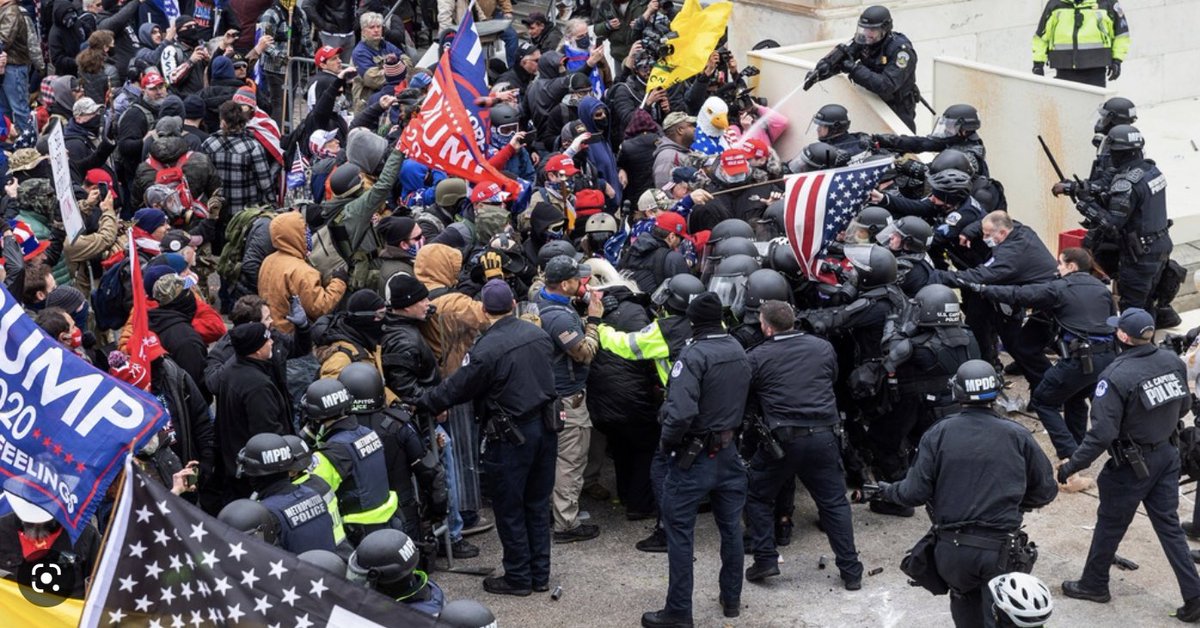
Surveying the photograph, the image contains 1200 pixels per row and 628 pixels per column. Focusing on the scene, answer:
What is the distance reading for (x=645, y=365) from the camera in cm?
1063

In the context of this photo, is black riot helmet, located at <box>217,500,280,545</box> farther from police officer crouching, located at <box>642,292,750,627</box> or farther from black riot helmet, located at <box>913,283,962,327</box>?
black riot helmet, located at <box>913,283,962,327</box>

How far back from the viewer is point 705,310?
947 cm

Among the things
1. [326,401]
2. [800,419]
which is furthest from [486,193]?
[326,401]

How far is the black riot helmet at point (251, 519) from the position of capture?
762cm

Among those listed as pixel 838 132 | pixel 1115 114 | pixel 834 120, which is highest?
pixel 1115 114

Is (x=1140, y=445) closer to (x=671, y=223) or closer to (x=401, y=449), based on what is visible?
(x=671, y=223)

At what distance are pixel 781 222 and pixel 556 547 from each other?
3.09 metres

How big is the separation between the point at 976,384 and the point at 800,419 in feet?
4.29

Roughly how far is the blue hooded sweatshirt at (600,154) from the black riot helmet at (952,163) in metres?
2.65

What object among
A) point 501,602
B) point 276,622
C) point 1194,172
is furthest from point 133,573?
point 1194,172

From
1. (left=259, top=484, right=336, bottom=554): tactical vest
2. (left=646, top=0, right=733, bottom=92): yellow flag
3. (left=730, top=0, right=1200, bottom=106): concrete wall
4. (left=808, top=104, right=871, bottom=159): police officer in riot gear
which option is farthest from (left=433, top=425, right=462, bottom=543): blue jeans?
(left=730, top=0, right=1200, bottom=106): concrete wall

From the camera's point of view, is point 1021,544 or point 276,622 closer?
point 276,622

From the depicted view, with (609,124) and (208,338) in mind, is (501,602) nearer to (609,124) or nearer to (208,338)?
(208,338)

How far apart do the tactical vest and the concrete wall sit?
9997 mm
